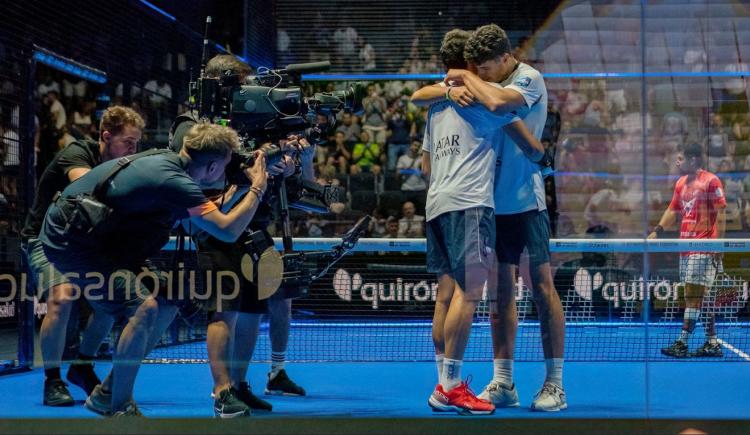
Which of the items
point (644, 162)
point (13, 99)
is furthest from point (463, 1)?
point (13, 99)

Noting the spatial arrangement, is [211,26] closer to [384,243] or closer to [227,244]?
[227,244]

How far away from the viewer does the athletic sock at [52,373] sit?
368cm

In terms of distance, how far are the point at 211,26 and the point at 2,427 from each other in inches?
71.3

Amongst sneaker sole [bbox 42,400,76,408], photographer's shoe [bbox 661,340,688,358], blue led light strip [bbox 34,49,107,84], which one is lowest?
sneaker sole [bbox 42,400,76,408]

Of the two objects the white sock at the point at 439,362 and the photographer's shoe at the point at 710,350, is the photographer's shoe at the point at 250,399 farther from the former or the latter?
the photographer's shoe at the point at 710,350

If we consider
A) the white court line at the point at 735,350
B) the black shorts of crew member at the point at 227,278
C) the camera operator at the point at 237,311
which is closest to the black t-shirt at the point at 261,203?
the camera operator at the point at 237,311

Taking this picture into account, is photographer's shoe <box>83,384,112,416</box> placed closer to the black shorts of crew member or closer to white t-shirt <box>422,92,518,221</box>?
the black shorts of crew member

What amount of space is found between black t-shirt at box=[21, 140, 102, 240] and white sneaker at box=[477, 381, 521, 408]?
2.17 m

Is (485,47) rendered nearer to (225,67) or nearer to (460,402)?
(225,67)

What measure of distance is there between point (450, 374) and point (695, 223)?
0.98m

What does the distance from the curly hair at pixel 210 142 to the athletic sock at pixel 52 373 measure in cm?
109

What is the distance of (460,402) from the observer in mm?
3146

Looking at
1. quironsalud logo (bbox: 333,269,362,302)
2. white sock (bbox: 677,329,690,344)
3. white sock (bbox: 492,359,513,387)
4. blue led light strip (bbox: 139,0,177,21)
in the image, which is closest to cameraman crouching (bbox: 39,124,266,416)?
white sock (bbox: 492,359,513,387)

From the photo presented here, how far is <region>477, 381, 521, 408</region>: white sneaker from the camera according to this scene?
3205mm
